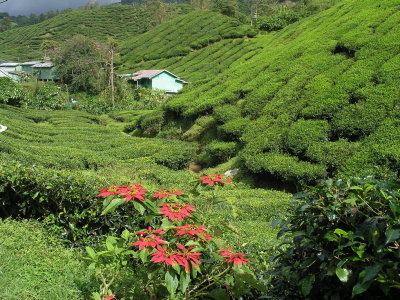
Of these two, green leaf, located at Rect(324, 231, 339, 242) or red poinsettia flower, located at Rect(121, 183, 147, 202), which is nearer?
green leaf, located at Rect(324, 231, 339, 242)

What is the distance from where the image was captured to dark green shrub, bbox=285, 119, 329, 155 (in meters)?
10.8

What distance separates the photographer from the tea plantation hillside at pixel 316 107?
32.4ft

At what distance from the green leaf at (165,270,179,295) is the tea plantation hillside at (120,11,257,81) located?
39.0m

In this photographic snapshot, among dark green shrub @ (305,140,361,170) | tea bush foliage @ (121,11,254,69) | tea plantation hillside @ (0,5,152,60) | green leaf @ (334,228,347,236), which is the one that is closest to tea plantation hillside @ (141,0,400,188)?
dark green shrub @ (305,140,361,170)

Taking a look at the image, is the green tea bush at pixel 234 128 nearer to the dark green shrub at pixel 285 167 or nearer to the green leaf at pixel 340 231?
the dark green shrub at pixel 285 167

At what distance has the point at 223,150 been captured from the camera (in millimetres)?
13484

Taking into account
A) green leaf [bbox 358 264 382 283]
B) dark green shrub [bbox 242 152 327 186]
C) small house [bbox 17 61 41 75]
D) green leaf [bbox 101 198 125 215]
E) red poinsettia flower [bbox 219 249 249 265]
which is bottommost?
small house [bbox 17 61 41 75]

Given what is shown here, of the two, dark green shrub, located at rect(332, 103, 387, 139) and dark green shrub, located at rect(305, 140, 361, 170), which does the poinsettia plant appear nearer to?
dark green shrub, located at rect(305, 140, 361, 170)

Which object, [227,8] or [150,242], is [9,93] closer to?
[150,242]

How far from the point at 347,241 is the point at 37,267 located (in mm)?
3251

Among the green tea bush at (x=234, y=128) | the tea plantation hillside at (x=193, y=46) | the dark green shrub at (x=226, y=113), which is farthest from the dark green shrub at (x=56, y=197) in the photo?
the tea plantation hillside at (x=193, y=46)

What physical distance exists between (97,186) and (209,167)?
884 centimetres

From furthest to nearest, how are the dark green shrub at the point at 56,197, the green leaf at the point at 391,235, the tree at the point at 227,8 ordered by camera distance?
1. the tree at the point at 227,8
2. the dark green shrub at the point at 56,197
3. the green leaf at the point at 391,235

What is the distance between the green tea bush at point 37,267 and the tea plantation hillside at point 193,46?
3674 centimetres
